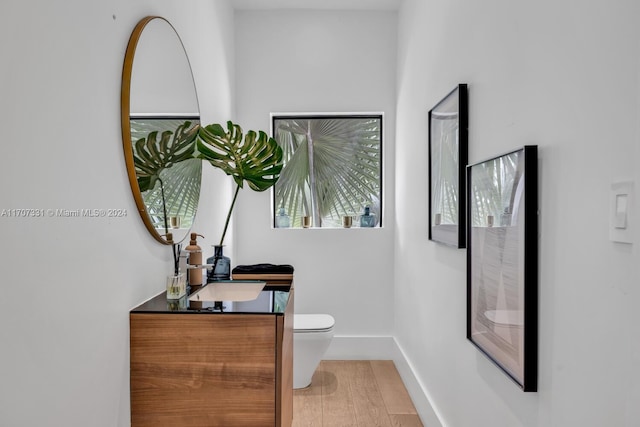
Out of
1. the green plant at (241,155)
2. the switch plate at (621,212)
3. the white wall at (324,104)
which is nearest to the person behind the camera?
the switch plate at (621,212)

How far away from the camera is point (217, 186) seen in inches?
112

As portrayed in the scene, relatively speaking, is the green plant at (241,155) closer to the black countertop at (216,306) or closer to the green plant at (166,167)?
the green plant at (166,167)

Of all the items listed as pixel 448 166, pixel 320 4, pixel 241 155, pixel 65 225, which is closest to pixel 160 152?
pixel 241 155

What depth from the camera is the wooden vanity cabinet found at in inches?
57.6

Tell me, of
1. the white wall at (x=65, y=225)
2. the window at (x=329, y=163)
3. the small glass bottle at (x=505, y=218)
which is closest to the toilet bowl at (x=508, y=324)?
the small glass bottle at (x=505, y=218)

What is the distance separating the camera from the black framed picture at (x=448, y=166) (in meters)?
1.79

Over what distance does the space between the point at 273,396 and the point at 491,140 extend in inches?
49.0

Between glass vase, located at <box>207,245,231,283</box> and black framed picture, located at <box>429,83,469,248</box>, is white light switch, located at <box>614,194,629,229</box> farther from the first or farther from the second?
glass vase, located at <box>207,245,231,283</box>

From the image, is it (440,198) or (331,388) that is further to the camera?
(331,388)

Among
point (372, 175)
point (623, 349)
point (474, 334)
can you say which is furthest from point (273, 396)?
point (372, 175)

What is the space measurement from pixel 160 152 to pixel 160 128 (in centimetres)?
10

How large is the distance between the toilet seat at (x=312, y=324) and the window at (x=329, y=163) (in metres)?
0.89

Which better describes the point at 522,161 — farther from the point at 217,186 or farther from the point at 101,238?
the point at 217,186

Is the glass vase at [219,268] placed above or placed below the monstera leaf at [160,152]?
below
